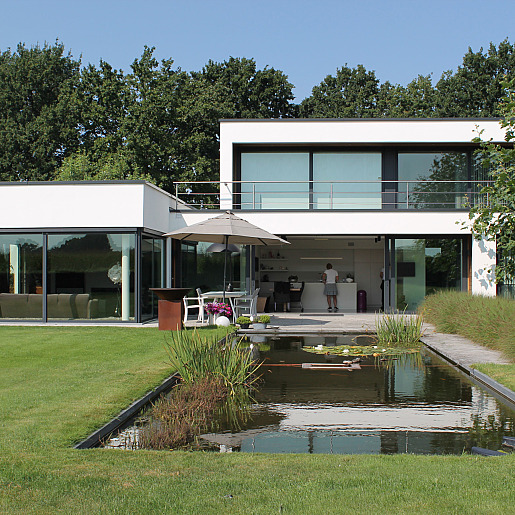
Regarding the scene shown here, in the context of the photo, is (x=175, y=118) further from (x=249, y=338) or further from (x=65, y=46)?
(x=249, y=338)

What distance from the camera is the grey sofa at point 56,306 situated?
15.3 metres

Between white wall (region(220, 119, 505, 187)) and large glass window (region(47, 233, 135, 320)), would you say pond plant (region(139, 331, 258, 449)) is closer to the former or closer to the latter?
large glass window (region(47, 233, 135, 320))

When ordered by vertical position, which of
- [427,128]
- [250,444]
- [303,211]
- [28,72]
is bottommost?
[250,444]

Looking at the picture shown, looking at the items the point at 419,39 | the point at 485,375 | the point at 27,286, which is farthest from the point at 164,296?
the point at 419,39

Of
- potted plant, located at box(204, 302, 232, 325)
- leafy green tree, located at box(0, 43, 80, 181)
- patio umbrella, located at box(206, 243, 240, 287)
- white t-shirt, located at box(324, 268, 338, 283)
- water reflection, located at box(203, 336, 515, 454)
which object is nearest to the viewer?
water reflection, located at box(203, 336, 515, 454)

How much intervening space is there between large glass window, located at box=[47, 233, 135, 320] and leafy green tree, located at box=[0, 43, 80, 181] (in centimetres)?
2042

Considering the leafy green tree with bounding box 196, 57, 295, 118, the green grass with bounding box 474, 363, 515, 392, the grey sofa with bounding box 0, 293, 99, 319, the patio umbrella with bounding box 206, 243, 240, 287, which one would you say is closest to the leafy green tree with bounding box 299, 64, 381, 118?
the leafy green tree with bounding box 196, 57, 295, 118

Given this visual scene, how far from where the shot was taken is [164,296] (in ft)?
42.4

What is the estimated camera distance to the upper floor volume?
19625 mm

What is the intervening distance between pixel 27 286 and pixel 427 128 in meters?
12.2

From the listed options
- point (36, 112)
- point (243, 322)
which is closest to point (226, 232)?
point (243, 322)

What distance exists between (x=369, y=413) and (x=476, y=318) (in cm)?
662

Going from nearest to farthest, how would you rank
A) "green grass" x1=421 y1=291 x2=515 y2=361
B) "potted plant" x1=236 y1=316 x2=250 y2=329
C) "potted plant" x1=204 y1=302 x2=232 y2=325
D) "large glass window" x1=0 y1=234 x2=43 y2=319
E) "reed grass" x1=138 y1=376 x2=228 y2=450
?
"reed grass" x1=138 y1=376 x2=228 y2=450 < "green grass" x1=421 y1=291 x2=515 y2=361 < "potted plant" x1=204 y1=302 x2=232 y2=325 < "potted plant" x1=236 y1=316 x2=250 y2=329 < "large glass window" x1=0 y1=234 x2=43 y2=319

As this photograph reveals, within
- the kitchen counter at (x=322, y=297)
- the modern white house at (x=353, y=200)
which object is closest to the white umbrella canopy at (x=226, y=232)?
the modern white house at (x=353, y=200)
